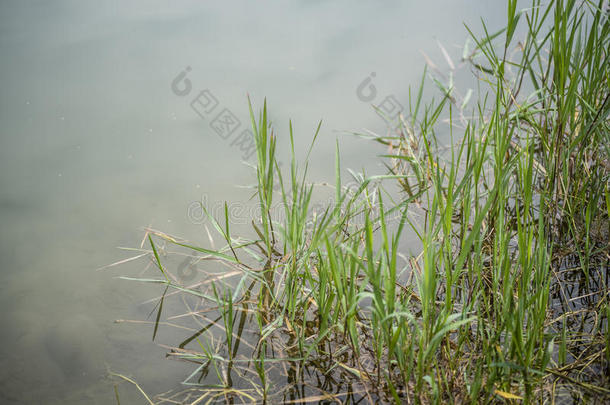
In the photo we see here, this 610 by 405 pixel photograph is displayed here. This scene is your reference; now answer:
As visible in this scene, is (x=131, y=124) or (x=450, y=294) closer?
(x=450, y=294)

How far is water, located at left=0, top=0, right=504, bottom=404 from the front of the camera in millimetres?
1514

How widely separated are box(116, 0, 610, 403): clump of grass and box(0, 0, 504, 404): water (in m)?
0.21

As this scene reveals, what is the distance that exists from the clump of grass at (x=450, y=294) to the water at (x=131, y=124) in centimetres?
21

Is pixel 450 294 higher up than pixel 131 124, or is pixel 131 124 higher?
pixel 131 124

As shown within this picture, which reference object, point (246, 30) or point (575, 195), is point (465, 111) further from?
point (246, 30)

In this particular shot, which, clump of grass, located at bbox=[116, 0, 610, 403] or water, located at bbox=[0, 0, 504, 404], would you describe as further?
water, located at bbox=[0, 0, 504, 404]

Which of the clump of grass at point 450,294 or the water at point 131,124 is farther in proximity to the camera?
the water at point 131,124

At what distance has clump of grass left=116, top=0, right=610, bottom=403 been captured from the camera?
1.15m

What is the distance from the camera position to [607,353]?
1.19 metres

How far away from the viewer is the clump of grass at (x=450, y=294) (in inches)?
45.1

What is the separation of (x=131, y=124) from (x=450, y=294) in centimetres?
161

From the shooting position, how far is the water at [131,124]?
151 cm

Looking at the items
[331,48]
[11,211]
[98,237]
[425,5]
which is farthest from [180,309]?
[425,5]

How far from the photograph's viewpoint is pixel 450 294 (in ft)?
3.88
